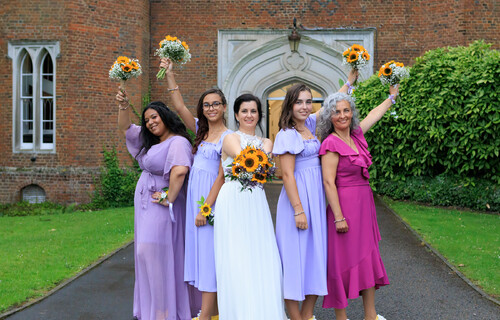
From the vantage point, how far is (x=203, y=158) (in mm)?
4367

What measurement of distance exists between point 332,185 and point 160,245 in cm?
161

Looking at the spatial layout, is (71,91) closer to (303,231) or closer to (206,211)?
(206,211)

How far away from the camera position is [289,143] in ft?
13.5

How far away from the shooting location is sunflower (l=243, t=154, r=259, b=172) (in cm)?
387

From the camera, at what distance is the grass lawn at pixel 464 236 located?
621 centimetres

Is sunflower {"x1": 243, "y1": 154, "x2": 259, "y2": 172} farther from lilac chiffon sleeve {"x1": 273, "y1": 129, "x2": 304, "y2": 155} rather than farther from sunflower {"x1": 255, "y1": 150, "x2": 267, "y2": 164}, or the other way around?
lilac chiffon sleeve {"x1": 273, "y1": 129, "x2": 304, "y2": 155}

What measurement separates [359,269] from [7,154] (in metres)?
11.3

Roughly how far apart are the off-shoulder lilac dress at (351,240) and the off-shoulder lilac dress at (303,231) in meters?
0.12

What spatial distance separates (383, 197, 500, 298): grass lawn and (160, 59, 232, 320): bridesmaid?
3270 millimetres

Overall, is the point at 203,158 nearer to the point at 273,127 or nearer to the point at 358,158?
the point at 358,158

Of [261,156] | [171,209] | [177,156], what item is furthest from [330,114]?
[171,209]

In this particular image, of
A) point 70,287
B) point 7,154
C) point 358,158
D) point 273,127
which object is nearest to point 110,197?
point 7,154

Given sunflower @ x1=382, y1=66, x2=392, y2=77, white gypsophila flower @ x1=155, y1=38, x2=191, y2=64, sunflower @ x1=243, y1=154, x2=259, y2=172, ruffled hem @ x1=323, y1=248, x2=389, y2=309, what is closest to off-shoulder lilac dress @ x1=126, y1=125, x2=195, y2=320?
sunflower @ x1=243, y1=154, x2=259, y2=172

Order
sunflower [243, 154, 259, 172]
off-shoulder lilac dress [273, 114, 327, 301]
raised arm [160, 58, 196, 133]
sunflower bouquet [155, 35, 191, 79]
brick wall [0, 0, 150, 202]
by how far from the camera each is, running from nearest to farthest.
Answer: sunflower [243, 154, 259, 172] < off-shoulder lilac dress [273, 114, 327, 301] < raised arm [160, 58, 196, 133] < sunflower bouquet [155, 35, 191, 79] < brick wall [0, 0, 150, 202]
